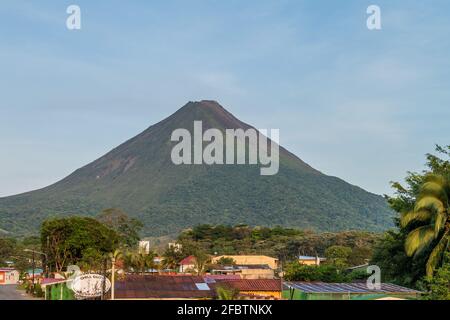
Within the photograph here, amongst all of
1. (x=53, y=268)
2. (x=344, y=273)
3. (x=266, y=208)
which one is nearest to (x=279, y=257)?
(x=53, y=268)

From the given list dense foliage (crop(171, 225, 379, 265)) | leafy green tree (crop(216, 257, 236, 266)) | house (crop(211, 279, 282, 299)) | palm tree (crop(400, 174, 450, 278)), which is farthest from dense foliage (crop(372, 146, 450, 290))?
dense foliage (crop(171, 225, 379, 265))

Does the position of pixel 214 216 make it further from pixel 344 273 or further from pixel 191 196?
pixel 344 273

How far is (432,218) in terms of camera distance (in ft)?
78.8

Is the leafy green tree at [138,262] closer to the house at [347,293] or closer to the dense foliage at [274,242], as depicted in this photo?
the dense foliage at [274,242]

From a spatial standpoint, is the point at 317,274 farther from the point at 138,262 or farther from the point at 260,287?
the point at 138,262

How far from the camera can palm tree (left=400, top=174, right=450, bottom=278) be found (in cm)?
2286

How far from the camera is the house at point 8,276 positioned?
6372cm

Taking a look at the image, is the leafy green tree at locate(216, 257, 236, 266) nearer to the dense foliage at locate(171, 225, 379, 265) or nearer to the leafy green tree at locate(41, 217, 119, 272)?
the dense foliage at locate(171, 225, 379, 265)

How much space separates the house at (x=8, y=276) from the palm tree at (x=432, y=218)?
4793 cm

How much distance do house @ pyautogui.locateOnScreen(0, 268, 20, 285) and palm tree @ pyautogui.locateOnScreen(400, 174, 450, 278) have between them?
47934mm

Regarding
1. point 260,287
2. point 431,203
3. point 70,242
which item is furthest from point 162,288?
point 70,242

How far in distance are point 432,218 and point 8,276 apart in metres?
50.3

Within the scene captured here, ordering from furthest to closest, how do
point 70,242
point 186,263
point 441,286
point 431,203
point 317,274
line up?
point 186,263, point 70,242, point 317,274, point 431,203, point 441,286

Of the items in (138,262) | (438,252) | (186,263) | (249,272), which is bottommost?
(249,272)
